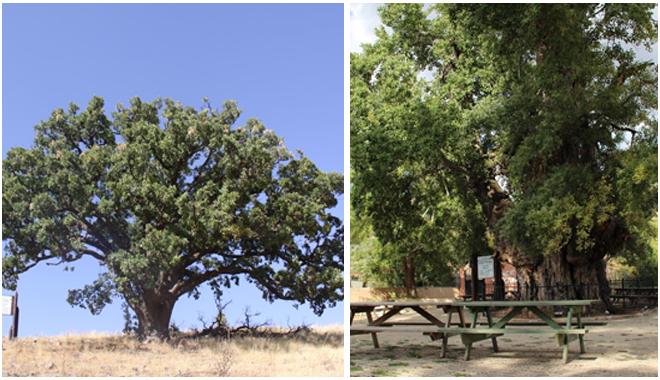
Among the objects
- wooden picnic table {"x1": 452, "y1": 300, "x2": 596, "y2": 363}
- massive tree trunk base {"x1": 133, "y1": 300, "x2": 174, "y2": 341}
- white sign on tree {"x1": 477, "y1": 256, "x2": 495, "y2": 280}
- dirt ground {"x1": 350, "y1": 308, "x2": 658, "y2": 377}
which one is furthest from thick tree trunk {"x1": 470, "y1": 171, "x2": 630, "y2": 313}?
massive tree trunk base {"x1": 133, "y1": 300, "x2": 174, "y2": 341}

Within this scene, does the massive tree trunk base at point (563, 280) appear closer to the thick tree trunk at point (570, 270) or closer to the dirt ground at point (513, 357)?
the thick tree trunk at point (570, 270)

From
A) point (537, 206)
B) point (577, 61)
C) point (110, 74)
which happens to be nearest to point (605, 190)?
point (537, 206)

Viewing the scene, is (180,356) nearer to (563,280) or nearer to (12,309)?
(12,309)

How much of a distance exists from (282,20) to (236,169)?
2729 mm

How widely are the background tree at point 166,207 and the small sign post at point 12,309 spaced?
1.14 m

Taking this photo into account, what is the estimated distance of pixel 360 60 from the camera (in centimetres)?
1003

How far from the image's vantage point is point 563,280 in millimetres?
9023

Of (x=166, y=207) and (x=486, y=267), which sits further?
(x=486, y=267)

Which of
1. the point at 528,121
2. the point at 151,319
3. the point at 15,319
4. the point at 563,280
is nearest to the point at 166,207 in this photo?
the point at 151,319

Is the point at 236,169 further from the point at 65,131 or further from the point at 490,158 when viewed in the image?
the point at 490,158

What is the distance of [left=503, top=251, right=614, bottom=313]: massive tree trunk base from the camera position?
29.5ft

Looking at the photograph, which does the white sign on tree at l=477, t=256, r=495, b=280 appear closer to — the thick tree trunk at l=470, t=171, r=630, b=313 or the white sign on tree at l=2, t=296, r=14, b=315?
the thick tree trunk at l=470, t=171, r=630, b=313

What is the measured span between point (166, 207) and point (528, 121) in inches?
187

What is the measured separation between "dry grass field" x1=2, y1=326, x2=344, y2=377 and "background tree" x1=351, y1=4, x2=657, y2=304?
2.83 m
